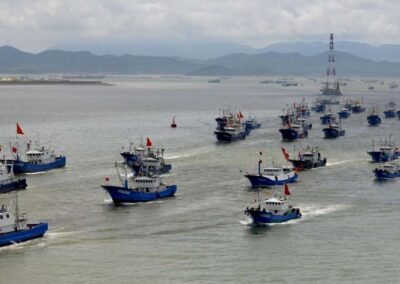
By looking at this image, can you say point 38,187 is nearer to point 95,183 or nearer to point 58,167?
point 95,183

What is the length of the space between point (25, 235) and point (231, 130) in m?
78.5

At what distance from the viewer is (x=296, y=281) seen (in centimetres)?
5478

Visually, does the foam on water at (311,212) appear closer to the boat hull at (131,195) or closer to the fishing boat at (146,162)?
the boat hull at (131,195)

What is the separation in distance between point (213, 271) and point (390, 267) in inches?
485

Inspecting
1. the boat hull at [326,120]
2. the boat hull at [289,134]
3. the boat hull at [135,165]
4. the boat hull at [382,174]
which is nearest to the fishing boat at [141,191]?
the boat hull at [135,165]

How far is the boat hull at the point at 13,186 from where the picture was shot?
3349 inches

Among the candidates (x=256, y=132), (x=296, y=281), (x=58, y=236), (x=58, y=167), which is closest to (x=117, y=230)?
(x=58, y=236)

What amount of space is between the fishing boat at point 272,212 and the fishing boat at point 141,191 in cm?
1169

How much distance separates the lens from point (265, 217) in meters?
69.8

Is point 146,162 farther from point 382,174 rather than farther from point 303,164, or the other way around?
point 382,174

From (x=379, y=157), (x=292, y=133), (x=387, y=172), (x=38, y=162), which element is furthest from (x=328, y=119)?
(x=38, y=162)

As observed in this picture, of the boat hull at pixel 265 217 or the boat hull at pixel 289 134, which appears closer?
the boat hull at pixel 265 217

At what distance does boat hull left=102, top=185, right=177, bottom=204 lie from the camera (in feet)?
257

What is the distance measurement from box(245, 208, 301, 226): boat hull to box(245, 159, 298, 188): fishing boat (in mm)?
16910
